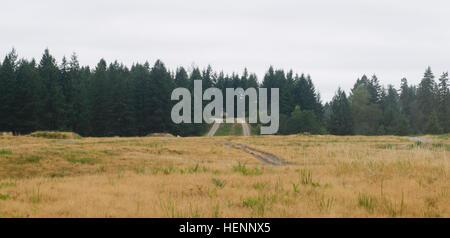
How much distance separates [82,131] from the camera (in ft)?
209

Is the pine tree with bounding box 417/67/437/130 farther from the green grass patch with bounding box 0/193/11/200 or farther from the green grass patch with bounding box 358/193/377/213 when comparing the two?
the green grass patch with bounding box 0/193/11/200

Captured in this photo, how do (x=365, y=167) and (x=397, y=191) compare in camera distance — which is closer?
(x=397, y=191)

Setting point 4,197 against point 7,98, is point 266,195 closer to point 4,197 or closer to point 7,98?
point 4,197

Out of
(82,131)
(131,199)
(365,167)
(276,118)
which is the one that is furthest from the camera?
(276,118)

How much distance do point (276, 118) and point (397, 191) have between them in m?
75.2

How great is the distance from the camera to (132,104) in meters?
66.6

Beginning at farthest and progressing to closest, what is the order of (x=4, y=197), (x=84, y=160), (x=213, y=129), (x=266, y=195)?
(x=213, y=129), (x=84, y=160), (x=266, y=195), (x=4, y=197)

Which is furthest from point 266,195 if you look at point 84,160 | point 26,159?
point 26,159

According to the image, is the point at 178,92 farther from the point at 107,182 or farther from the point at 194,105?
the point at 107,182

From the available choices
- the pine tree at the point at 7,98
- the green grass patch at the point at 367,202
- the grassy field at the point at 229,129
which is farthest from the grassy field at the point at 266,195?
the grassy field at the point at 229,129

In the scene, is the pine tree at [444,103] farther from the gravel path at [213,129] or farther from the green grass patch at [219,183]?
the green grass patch at [219,183]

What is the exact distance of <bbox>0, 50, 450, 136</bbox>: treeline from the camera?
192ft

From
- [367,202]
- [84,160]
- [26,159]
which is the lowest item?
[84,160]

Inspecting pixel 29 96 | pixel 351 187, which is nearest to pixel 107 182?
pixel 351 187
